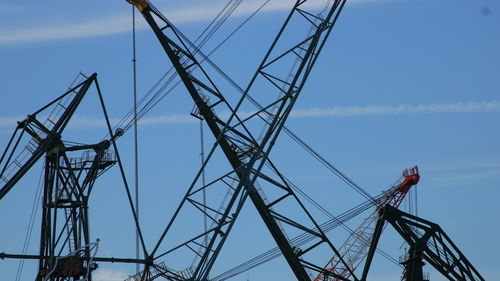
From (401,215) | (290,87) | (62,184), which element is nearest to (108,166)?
(62,184)

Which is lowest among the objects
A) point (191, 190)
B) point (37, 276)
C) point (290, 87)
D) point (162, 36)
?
point (37, 276)

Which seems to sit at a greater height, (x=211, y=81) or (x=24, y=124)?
(x=211, y=81)

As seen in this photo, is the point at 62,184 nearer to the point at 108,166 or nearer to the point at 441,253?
the point at 108,166

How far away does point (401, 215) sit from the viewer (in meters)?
79.9

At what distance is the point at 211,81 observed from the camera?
81562mm

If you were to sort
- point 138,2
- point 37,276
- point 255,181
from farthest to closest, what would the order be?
point 138,2, point 255,181, point 37,276

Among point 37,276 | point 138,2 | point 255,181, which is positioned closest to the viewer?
point 37,276

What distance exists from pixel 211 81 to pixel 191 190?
9151 mm

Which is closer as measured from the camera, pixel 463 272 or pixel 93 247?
pixel 93 247

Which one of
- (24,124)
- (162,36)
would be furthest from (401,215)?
(24,124)

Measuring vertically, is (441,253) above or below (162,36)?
below

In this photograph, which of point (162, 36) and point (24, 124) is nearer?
point (24, 124)

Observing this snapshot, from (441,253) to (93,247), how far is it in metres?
26.2

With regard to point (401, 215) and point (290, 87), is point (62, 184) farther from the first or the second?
point (401, 215)
